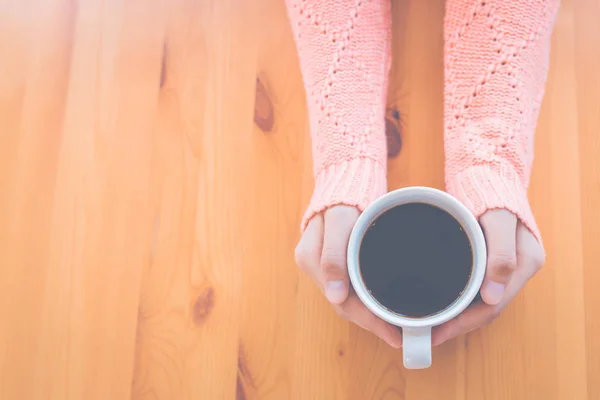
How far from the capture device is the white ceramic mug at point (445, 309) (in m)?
0.41

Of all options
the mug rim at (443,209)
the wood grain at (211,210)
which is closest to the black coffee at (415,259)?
the mug rim at (443,209)

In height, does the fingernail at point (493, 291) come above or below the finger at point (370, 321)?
above

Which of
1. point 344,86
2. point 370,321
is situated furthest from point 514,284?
point 344,86

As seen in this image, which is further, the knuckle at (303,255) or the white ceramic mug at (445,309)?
the knuckle at (303,255)

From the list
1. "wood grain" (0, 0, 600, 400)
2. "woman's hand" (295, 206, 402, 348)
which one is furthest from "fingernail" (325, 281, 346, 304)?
"wood grain" (0, 0, 600, 400)

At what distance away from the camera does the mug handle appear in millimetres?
410

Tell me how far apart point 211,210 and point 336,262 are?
206mm

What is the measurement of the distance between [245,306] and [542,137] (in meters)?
0.39

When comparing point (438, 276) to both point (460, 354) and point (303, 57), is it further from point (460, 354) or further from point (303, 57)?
point (303, 57)

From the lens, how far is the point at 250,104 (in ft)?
2.12

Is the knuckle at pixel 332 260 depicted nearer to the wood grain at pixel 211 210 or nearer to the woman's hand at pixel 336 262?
the woman's hand at pixel 336 262

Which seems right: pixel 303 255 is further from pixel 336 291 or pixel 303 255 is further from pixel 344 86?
pixel 344 86

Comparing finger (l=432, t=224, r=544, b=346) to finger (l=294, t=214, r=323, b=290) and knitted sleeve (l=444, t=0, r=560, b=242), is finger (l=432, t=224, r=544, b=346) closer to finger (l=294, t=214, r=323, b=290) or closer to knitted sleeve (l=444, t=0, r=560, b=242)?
knitted sleeve (l=444, t=0, r=560, b=242)

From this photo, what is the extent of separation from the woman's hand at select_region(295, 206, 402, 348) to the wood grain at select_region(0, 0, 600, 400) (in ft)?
0.25
